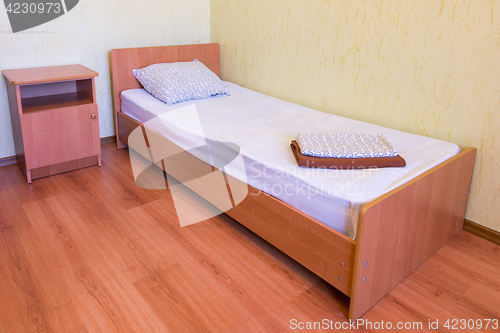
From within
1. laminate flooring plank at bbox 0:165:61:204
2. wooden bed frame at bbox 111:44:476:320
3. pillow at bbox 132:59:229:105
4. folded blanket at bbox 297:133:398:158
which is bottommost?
laminate flooring plank at bbox 0:165:61:204

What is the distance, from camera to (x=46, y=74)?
2.69 meters

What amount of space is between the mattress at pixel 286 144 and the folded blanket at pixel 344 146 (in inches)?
3.2

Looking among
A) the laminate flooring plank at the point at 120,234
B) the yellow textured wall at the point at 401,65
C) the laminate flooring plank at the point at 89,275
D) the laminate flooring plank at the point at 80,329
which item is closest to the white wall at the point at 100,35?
the yellow textured wall at the point at 401,65

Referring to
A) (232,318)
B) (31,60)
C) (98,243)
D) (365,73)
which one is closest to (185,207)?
(98,243)

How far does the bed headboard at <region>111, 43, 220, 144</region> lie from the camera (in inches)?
121

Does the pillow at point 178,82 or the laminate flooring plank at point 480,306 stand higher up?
the pillow at point 178,82

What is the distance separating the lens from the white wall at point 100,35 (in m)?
2.84

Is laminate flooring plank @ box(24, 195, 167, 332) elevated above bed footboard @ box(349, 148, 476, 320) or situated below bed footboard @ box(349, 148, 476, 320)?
below

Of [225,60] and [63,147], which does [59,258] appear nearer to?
[63,147]

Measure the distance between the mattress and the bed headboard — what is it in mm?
95

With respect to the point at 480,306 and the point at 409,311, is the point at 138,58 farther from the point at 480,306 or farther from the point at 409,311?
the point at 480,306

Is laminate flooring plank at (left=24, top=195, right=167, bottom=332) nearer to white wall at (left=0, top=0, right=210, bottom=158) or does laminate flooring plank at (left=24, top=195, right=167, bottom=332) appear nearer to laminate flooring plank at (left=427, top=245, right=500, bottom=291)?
white wall at (left=0, top=0, right=210, bottom=158)

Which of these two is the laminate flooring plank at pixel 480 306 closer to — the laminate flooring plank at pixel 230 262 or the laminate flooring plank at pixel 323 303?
the laminate flooring plank at pixel 323 303

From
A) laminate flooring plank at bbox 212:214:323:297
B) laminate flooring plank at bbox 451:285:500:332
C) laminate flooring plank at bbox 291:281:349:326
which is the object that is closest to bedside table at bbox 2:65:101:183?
laminate flooring plank at bbox 212:214:323:297
